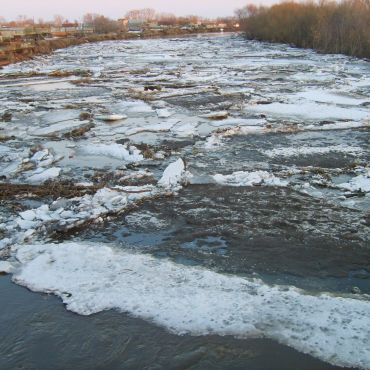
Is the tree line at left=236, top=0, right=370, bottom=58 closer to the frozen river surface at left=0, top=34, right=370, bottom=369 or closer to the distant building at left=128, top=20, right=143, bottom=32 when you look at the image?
the frozen river surface at left=0, top=34, right=370, bottom=369

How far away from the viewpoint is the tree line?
32406 mm

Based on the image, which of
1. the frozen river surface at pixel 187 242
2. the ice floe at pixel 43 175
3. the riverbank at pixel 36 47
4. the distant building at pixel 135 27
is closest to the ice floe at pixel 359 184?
the frozen river surface at pixel 187 242

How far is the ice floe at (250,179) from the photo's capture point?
805 centimetres

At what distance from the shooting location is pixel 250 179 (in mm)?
8195

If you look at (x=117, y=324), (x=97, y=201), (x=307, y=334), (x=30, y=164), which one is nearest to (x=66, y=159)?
(x=30, y=164)

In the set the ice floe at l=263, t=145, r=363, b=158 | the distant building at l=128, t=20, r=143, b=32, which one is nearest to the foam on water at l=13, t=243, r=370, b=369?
the ice floe at l=263, t=145, r=363, b=158

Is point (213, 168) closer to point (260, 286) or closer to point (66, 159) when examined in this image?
point (66, 159)

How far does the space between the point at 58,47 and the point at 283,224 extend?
53.4 m

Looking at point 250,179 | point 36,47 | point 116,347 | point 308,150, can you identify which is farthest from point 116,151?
point 36,47

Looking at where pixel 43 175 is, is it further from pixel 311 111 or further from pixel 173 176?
pixel 311 111

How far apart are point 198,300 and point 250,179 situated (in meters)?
3.75

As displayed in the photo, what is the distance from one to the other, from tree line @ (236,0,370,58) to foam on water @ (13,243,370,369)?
98.9ft

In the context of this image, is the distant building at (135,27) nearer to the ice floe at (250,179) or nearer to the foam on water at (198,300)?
the ice floe at (250,179)

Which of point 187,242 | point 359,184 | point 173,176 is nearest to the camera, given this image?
point 187,242
